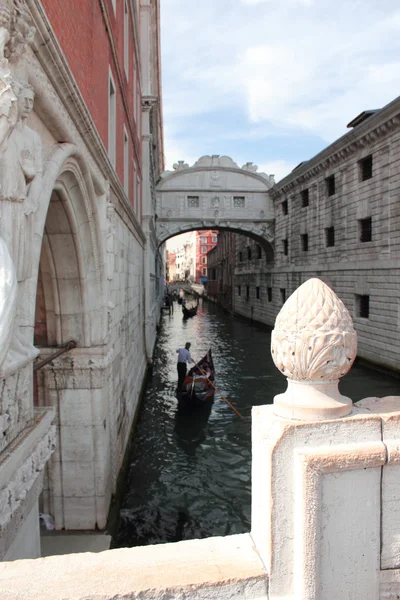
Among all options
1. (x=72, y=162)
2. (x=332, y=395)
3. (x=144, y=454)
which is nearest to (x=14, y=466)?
(x=332, y=395)

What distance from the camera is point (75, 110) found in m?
3.45

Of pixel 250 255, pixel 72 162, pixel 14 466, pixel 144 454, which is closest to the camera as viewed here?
pixel 14 466

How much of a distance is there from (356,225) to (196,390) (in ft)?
27.9

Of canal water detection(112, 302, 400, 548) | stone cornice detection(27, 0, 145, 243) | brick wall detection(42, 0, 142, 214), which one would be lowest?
canal water detection(112, 302, 400, 548)

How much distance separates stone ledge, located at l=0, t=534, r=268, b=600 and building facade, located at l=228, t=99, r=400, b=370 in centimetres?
1165

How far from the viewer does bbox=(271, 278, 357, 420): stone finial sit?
5.34 feet

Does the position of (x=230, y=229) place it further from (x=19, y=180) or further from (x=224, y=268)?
(x=19, y=180)

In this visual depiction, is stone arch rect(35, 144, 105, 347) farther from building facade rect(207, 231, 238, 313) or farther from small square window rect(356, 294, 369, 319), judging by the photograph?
building facade rect(207, 231, 238, 313)

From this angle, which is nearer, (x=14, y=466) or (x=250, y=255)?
(x=14, y=466)

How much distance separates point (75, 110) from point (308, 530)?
3281mm

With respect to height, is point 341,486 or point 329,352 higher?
point 329,352

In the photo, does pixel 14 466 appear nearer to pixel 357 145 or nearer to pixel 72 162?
pixel 72 162

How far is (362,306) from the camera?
47.2 feet

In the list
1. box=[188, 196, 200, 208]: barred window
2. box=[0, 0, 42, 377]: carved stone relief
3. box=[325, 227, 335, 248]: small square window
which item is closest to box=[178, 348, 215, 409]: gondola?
box=[0, 0, 42, 377]: carved stone relief
